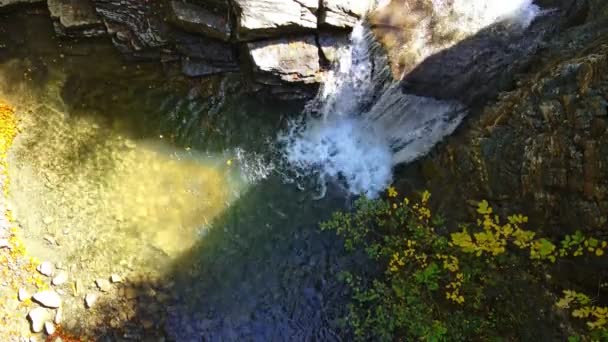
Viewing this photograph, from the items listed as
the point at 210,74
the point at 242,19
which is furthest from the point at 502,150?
the point at 210,74

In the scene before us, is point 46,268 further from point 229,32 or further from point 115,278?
point 229,32

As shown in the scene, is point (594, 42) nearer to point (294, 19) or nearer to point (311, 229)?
point (294, 19)

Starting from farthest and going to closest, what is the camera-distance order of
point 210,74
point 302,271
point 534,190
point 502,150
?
point 210,74
point 302,271
point 502,150
point 534,190

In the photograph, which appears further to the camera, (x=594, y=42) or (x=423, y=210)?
(x=423, y=210)

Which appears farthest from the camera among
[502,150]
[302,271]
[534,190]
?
[302,271]

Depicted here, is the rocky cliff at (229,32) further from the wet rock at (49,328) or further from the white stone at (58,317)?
the wet rock at (49,328)

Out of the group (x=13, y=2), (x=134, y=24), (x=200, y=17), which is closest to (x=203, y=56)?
(x=200, y=17)
